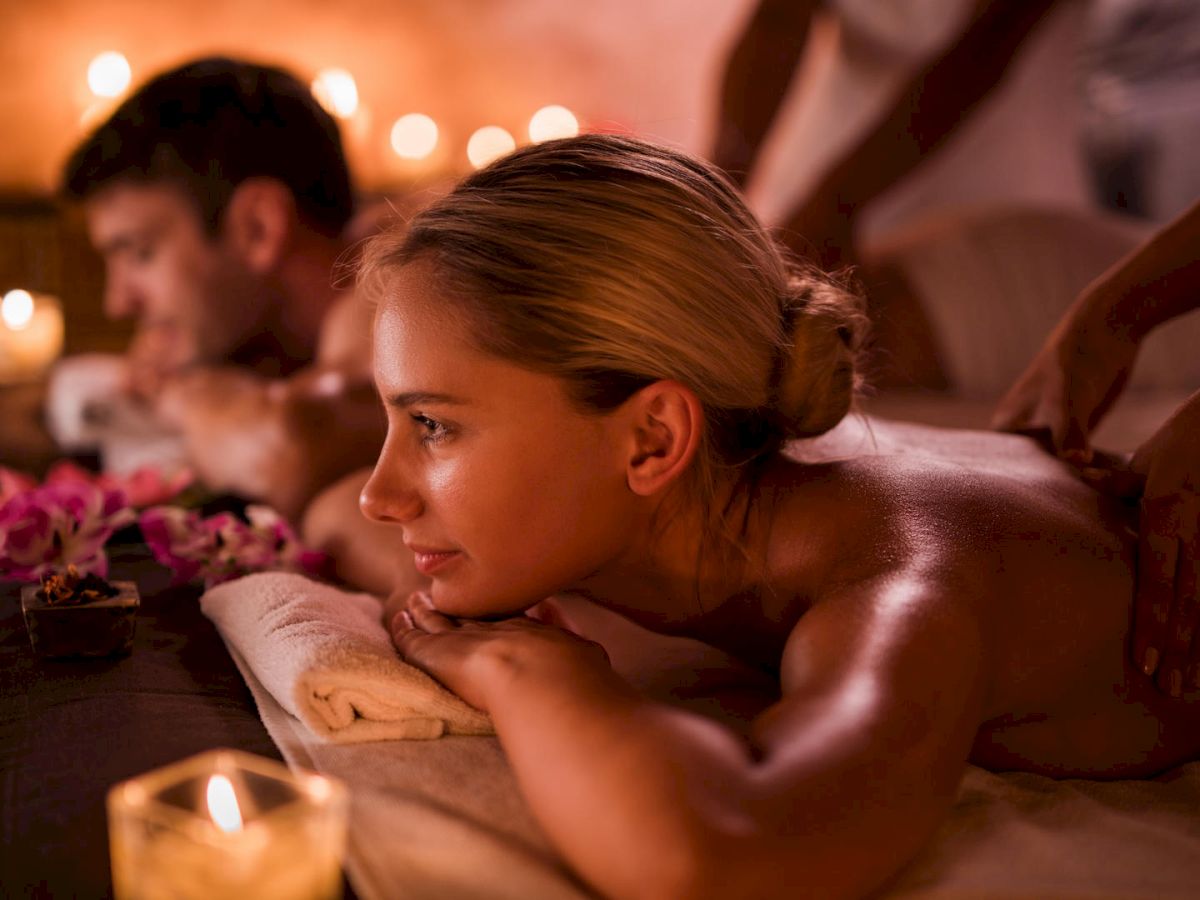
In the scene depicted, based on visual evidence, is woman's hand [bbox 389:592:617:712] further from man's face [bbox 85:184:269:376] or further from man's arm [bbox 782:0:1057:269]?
man's arm [bbox 782:0:1057:269]

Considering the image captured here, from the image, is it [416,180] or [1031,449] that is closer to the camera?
[1031,449]

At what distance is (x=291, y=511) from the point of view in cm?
167

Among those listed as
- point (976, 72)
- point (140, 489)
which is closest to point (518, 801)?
point (140, 489)

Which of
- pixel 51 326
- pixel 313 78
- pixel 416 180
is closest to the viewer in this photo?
pixel 51 326

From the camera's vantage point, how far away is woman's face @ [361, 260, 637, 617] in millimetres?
912

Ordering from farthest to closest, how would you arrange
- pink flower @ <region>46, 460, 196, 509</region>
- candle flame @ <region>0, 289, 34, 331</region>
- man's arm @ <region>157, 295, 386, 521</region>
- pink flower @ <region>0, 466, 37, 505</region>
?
1. candle flame @ <region>0, 289, 34, 331</region>
2. man's arm @ <region>157, 295, 386, 521</region>
3. pink flower @ <region>46, 460, 196, 509</region>
4. pink flower @ <region>0, 466, 37, 505</region>

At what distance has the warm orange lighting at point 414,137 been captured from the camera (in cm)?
315

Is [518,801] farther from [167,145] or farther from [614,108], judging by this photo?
[614,108]

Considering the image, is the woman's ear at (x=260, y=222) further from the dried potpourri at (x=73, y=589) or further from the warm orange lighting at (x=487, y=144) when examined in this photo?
the dried potpourri at (x=73, y=589)

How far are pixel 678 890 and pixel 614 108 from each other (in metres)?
3.31

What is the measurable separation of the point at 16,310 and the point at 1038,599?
225cm

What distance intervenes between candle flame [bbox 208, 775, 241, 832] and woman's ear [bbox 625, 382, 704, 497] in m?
0.46

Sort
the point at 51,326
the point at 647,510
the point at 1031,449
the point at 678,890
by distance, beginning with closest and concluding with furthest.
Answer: the point at 678,890
the point at 647,510
the point at 1031,449
the point at 51,326

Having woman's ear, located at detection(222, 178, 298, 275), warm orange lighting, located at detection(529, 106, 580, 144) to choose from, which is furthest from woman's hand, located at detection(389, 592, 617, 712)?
warm orange lighting, located at detection(529, 106, 580, 144)
